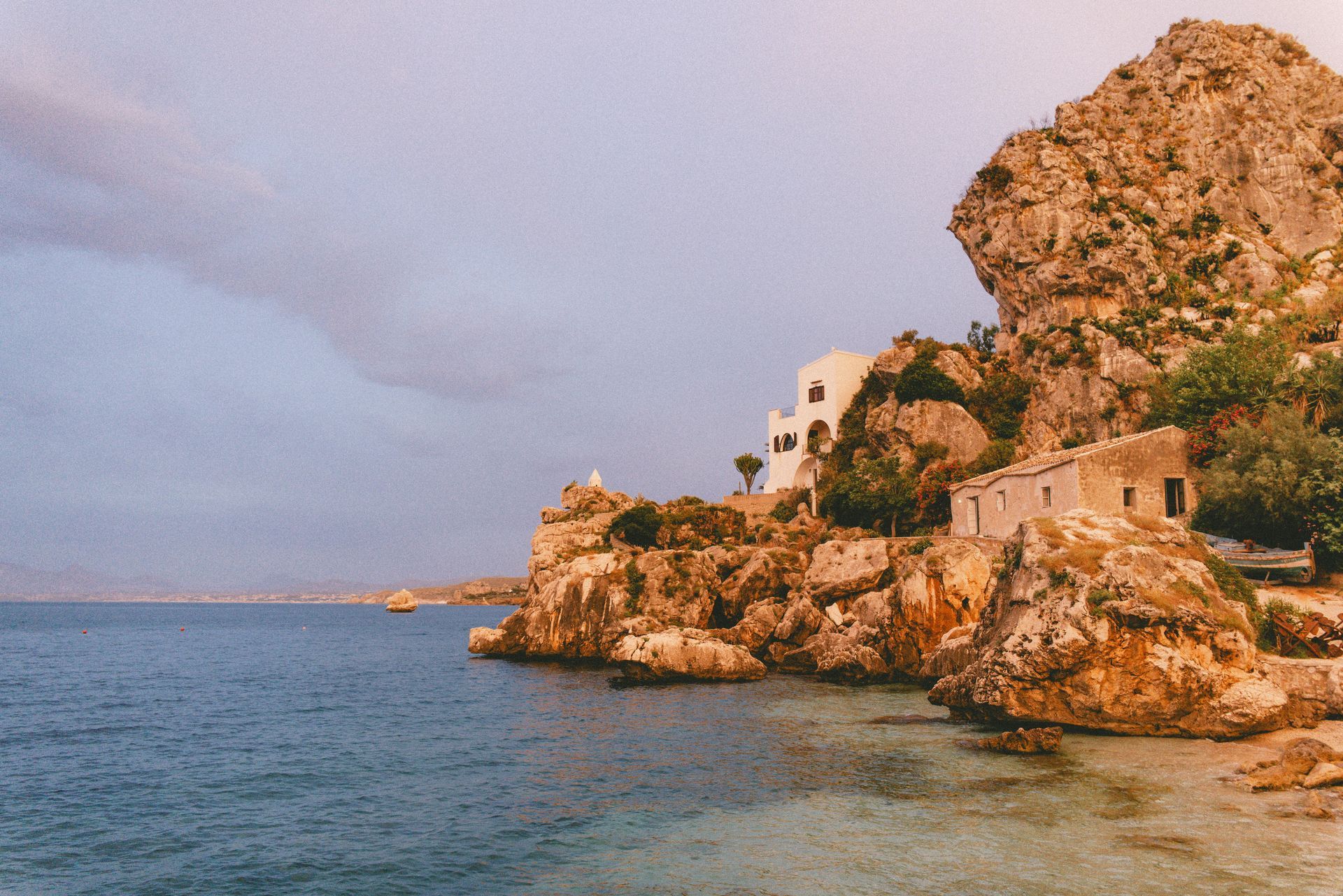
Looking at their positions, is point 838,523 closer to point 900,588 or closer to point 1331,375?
point 900,588

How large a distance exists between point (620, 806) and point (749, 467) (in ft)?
201

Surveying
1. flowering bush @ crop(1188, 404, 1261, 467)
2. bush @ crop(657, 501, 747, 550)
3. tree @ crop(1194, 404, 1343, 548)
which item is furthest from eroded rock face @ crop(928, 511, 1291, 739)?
bush @ crop(657, 501, 747, 550)

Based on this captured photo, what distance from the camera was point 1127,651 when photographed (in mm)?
19688

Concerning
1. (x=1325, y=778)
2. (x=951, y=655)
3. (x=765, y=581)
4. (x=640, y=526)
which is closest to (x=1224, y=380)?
(x=951, y=655)

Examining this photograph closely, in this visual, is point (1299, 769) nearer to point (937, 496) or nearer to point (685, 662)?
point (685, 662)

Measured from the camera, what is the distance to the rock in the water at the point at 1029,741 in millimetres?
18688

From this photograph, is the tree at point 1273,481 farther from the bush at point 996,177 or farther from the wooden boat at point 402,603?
the wooden boat at point 402,603

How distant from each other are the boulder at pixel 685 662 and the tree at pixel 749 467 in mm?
40659

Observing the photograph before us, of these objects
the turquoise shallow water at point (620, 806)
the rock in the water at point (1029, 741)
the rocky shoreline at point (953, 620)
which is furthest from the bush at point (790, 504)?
the rock in the water at point (1029, 741)

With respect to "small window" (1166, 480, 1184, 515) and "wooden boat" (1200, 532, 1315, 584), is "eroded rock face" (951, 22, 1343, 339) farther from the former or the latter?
"wooden boat" (1200, 532, 1315, 584)

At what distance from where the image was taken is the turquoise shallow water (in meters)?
12.2

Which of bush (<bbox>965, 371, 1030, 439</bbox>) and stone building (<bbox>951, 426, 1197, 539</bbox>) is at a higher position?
bush (<bbox>965, 371, 1030, 439</bbox>)

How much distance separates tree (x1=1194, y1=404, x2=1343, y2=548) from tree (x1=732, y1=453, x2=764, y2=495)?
46133 millimetres

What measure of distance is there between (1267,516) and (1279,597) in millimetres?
6603
